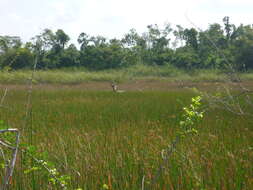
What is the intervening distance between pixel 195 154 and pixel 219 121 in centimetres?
321

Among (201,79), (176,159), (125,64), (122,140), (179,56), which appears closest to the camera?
(176,159)

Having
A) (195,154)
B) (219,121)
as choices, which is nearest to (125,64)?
(219,121)

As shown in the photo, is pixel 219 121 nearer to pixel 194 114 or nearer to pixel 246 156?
pixel 246 156

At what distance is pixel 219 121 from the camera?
5.77 metres

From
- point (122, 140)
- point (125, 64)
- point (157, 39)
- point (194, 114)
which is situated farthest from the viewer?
point (157, 39)

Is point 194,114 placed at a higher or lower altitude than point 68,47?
lower

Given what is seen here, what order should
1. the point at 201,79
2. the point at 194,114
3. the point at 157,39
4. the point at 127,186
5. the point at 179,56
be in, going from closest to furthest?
the point at 194,114
the point at 127,186
the point at 201,79
the point at 179,56
the point at 157,39

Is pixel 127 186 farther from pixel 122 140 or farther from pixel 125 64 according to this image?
pixel 125 64

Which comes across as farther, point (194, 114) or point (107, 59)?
point (107, 59)

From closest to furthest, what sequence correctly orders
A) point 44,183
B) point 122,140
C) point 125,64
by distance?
point 44,183 → point 122,140 → point 125,64

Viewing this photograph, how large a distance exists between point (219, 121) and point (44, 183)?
4.42m

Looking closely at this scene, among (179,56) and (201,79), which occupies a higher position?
(179,56)

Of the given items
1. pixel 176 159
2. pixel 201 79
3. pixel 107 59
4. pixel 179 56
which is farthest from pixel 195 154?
pixel 107 59

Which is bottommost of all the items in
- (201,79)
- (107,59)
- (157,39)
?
(201,79)
